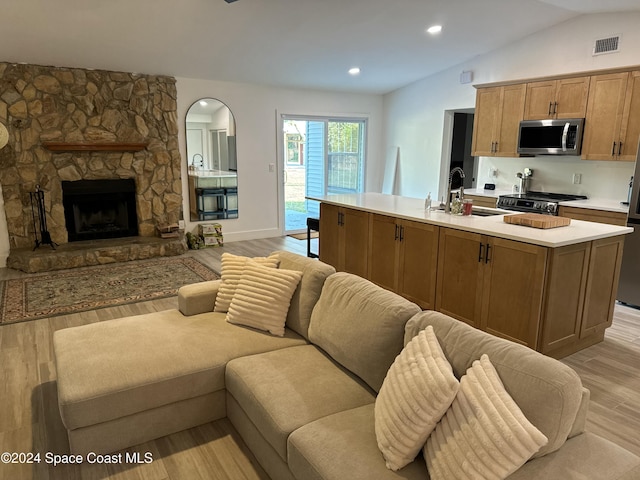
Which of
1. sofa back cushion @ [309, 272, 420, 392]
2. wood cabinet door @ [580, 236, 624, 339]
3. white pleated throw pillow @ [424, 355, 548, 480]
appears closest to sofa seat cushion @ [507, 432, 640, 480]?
white pleated throw pillow @ [424, 355, 548, 480]

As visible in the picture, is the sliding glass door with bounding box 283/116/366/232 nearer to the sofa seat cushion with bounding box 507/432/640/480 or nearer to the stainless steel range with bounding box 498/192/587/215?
the stainless steel range with bounding box 498/192/587/215

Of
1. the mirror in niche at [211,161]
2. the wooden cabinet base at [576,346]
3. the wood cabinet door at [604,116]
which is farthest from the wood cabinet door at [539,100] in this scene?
the mirror in niche at [211,161]

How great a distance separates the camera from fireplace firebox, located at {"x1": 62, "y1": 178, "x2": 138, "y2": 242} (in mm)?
5715

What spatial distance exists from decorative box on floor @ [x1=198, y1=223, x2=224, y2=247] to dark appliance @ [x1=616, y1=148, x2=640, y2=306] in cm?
498

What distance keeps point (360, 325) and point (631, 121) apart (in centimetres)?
420

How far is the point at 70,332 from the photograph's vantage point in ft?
8.50

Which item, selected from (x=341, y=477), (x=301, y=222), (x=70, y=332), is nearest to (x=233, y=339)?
(x=70, y=332)

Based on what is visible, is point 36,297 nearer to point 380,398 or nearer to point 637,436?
point 380,398

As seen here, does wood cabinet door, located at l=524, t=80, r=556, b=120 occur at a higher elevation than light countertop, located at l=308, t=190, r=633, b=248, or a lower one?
higher

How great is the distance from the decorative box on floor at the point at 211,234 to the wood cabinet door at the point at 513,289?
4.23 metres

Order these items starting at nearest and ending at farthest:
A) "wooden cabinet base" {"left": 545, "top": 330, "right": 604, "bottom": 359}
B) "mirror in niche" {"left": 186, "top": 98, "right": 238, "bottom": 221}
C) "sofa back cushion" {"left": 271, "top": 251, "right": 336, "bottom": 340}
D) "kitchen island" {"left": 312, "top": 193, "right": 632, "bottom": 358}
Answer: "sofa back cushion" {"left": 271, "top": 251, "right": 336, "bottom": 340}, "kitchen island" {"left": 312, "top": 193, "right": 632, "bottom": 358}, "wooden cabinet base" {"left": 545, "top": 330, "right": 604, "bottom": 359}, "mirror in niche" {"left": 186, "top": 98, "right": 238, "bottom": 221}

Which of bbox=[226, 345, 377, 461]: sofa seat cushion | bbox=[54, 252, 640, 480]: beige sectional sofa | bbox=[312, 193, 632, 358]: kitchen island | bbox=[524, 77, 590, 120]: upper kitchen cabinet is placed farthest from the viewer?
bbox=[524, 77, 590, 120]: upper kitchen cabinet

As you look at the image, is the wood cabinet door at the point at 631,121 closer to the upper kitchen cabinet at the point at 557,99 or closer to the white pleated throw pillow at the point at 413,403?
the upper kitchen cabinet at the point at 557,99

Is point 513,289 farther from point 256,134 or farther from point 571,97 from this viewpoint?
point 256,134
